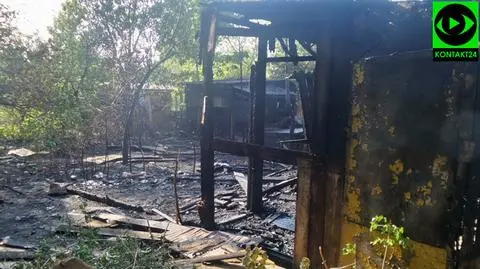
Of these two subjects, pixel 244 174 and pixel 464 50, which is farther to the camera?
pixel 244 174

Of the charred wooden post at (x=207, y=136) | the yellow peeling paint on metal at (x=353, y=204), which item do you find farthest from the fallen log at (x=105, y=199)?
the yellow peeling paint on metal at (x=353, y=204)

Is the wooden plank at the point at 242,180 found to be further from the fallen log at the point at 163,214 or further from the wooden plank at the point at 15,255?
the wooden plank at the point at 15,255

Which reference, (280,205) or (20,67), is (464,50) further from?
(20,67)

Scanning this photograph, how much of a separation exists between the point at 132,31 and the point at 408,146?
16333mm

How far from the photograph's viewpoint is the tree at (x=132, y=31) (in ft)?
53.4

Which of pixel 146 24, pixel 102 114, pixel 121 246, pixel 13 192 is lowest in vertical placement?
pixel 13 192

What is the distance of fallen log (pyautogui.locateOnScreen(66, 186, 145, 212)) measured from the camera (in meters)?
8.06

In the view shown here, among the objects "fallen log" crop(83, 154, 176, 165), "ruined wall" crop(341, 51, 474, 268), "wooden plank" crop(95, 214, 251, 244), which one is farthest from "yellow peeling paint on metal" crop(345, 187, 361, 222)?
"fallen log" crop(83, 154, 176, 165)

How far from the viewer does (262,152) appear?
5.09 meters

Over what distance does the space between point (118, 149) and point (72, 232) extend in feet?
40.7

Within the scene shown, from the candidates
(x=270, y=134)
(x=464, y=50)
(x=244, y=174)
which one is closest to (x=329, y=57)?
(x=464, y=50)

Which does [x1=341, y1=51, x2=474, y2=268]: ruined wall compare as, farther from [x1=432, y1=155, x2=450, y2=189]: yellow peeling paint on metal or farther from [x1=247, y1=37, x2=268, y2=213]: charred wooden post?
[x1=247, y1=37, x2=268, y2=213]: charred wooden post

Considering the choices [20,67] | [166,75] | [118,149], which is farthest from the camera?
[166,75]

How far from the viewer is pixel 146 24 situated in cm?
1698
